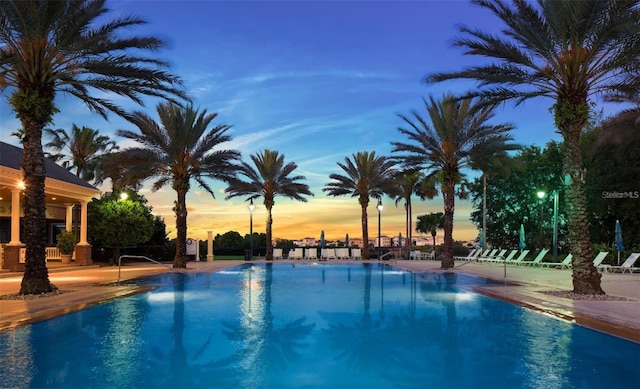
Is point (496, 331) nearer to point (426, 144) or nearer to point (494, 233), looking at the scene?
point (426, 144)

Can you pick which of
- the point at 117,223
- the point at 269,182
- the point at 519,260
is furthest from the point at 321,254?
the point at 117,223

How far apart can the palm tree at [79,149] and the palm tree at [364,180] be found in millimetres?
21787

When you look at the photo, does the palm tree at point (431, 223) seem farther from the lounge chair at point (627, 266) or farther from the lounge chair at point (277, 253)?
the lounge chair at point (627, 266)

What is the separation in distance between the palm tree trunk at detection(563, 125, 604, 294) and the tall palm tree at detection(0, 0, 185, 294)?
11.8m

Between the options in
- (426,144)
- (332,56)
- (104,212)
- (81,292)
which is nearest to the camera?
(81,292)

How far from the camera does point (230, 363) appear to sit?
22.8 ft

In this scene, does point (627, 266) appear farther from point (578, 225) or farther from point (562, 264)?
point (578, 225)

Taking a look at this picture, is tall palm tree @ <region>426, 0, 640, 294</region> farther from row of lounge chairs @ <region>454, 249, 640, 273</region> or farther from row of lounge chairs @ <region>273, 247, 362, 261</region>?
row of lounge chairs @ <region>273, 247, 362, 261</region>

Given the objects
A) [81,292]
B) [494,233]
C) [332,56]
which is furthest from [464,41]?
[494,233]

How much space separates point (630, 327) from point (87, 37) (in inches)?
584

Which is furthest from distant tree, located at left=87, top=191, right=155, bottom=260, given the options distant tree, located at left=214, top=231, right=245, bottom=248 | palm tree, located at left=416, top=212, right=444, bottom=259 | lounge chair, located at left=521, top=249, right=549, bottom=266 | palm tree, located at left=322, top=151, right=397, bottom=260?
palm tree, located at left=416, top=212, right=444, bottom=259

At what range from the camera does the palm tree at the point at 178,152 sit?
24.7 m

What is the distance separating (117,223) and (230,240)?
18.2 meters

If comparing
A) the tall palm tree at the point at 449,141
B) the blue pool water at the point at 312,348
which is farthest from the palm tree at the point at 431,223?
the blue pool water at the point at 312,348
